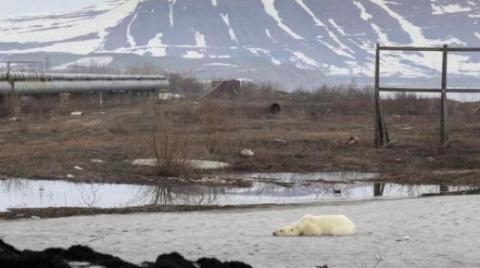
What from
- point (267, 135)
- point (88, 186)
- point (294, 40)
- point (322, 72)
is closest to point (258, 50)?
point (294, 40)

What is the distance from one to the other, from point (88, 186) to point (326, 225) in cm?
646

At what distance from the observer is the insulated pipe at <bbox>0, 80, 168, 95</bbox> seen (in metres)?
32.4

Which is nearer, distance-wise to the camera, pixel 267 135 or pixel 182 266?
pixel 182 266

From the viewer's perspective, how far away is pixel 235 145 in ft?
67.8

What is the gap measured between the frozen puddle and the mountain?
78.1 metres

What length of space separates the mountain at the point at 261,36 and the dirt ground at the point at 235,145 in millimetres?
64329

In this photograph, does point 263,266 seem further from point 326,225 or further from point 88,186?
point 88,186

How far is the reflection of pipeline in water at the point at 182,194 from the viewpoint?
1331 cm

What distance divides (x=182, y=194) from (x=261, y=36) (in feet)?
450

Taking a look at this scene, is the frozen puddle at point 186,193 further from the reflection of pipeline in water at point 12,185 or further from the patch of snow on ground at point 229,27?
the patch of snow on ground at point 229,27

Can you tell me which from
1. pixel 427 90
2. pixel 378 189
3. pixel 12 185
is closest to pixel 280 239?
pixel 378 189

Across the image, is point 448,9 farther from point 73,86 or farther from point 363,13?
point 73,86

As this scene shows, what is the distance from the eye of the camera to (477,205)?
36.0 ft

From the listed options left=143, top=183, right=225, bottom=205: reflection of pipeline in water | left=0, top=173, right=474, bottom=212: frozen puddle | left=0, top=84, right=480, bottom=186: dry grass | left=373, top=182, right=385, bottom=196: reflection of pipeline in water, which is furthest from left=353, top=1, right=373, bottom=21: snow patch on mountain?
left=143, top=183, right=225, bottom=205: reflection of pipeline in water
